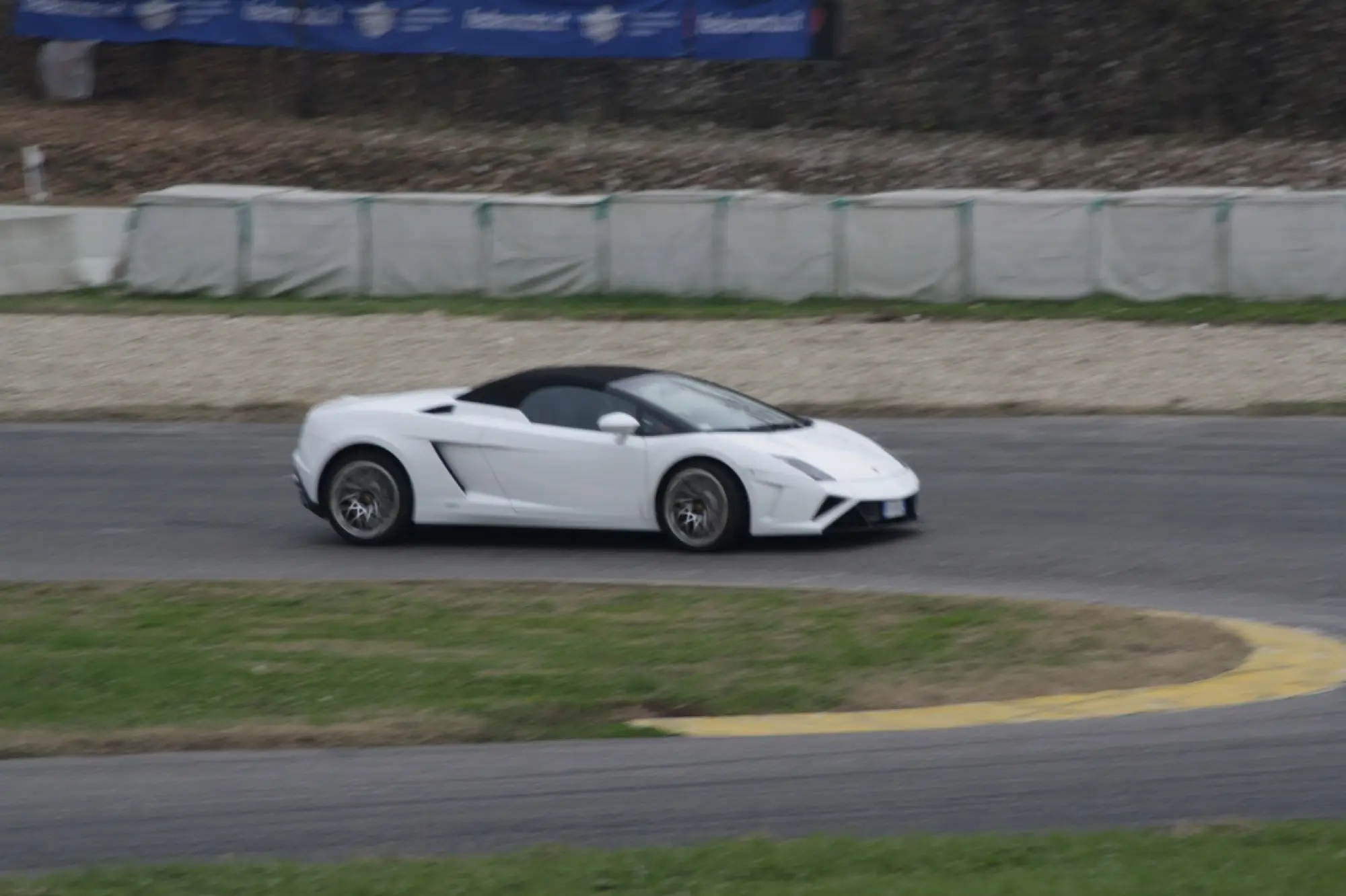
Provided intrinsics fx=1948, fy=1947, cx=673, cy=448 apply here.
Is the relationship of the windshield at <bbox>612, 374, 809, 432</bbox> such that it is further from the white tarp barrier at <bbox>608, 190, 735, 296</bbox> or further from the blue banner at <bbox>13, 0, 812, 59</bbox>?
the blue banner at <bbox>13, 0, 812, 59</bbox>

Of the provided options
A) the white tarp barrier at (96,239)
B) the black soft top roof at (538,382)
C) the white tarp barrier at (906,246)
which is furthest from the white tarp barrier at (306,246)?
the black soft top roof at (538,382)

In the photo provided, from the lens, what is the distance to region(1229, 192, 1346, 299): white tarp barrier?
2289cm

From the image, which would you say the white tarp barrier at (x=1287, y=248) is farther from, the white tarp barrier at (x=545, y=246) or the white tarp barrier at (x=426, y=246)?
the white tarp barrier at (x=426, y=246)

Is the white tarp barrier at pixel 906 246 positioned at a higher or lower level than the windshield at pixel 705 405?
higher

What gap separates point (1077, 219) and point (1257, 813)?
1726 centimetres

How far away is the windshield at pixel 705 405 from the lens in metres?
13.0

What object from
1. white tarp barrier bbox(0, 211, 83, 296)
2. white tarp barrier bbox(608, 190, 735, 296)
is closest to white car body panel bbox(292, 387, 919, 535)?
white tarp barrier bbox(608, 190, 735, 296)

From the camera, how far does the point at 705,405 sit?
13273 millimetres

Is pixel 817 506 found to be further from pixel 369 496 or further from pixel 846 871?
pixel 846 871

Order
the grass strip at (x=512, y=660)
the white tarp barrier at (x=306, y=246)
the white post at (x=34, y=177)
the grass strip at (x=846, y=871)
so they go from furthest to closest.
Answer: the white post at (x=34, y=177) < the white tarp barrier at (x=306, y=246) < the grass strip at (x=512, y=660) < the grass strip at (x=846, y=871)

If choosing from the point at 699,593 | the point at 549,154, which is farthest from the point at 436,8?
the point at 699,593

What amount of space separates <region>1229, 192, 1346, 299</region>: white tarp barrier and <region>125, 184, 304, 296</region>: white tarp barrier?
12.5 metres

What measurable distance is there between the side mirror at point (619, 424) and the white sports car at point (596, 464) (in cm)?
1

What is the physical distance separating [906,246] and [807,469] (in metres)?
12.0
